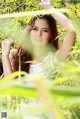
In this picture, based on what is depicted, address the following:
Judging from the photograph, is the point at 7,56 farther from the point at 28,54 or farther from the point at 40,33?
the point at 40,33

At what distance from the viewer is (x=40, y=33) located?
212cm

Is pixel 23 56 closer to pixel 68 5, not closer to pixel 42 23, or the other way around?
pixel 42 23

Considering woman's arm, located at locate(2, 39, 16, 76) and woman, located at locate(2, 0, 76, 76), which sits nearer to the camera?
woman, located at locate(2, 0, 76, 76)

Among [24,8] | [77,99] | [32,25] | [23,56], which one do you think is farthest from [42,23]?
[77,99]

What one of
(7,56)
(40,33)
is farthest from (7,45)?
(40,33)

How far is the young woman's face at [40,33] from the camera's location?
203cm

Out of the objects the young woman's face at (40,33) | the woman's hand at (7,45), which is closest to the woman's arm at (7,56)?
the woman's hand at (7,45)

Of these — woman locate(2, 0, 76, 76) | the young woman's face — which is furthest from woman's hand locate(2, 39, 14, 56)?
the young woman's face

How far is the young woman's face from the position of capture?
203 centimetres

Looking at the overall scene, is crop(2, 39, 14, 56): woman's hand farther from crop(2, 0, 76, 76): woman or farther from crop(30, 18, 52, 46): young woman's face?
crop(30, 18, 52, 46): young woman's face

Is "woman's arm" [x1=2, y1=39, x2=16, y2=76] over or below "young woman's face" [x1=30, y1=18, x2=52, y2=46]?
below

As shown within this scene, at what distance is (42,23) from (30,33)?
0.36ft

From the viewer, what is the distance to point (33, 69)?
2049 millimetres

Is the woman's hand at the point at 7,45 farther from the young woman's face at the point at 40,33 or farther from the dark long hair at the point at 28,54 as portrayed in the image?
the young woman's face at the point at 40,33
